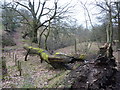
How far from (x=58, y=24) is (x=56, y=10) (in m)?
2.04

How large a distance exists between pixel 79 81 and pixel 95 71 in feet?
2.42

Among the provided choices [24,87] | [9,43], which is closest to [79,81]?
[24,87]

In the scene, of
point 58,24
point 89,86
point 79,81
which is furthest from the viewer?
point 58,24

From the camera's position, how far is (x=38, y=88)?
3.86 meters

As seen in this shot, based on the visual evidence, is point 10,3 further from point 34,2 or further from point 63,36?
point 63,36

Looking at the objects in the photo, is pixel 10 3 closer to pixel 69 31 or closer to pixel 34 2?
pixel 34 2

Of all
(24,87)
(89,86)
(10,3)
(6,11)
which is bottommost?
(24,87)

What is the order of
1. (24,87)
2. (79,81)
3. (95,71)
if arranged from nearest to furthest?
(79,81), (95,71), (24,87)

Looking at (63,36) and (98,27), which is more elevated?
(98,27)

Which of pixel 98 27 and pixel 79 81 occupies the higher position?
pixel 98 27

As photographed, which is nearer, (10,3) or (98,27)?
(10,3)

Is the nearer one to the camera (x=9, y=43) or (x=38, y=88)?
(x=38, y=88)

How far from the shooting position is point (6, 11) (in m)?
12.4

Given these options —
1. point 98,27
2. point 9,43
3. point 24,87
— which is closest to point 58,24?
point 98,27
